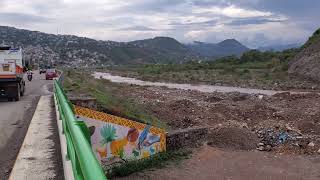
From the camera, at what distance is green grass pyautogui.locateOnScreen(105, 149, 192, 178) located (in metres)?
14.2

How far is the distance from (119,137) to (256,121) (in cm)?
1343

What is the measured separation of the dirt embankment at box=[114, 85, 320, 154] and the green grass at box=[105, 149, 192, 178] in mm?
2300

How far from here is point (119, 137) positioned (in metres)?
15.2

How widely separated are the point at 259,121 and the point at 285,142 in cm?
774

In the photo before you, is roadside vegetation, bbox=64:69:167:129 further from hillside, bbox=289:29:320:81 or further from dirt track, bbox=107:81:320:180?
hillside, bbox=289:29:320:81

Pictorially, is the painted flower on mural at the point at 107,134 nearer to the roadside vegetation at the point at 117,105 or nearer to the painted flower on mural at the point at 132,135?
the painted flower on mural at the point at 132,135

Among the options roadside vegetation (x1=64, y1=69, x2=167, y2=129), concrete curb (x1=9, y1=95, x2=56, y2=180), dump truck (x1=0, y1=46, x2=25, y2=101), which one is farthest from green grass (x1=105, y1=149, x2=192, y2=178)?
dump truck (x1=0, y1=46, x2=25, y2=101)

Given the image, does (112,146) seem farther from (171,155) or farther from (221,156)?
(221,156)

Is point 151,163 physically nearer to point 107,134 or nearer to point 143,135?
point 143,135

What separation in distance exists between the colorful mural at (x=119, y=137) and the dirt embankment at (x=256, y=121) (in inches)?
117

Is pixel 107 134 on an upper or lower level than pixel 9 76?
lower

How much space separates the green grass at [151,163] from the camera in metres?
14.2

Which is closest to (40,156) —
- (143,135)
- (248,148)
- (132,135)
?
(132,135)

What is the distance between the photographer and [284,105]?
1315 inches
